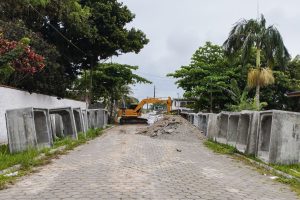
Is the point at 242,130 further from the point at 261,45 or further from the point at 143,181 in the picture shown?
the point at 261,45

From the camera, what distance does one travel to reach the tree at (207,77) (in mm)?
40688

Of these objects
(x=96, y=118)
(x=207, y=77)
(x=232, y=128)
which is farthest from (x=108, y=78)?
(x=232, y=128)

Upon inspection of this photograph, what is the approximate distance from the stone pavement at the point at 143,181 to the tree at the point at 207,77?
29064 mm

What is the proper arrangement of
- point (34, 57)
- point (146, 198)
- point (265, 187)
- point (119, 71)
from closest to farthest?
point (146, 198) < point (265, 187) < point (34, 57) < point (119, 71)

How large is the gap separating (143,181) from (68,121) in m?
11.8

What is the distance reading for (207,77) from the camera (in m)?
40.6

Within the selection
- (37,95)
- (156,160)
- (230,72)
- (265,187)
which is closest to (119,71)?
(230,72)

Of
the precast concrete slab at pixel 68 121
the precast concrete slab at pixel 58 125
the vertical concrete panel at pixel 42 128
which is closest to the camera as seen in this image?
the vertical concrete panel at pixel 42 128

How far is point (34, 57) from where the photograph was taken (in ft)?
64.4

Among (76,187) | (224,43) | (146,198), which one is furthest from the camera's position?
(224,43)

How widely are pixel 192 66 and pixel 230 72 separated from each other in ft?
13.9

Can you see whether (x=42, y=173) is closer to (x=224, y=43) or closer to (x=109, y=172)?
(x=109, y=172)

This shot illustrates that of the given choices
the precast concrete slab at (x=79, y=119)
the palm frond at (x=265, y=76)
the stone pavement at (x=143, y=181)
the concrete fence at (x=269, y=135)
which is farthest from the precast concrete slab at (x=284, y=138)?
the palm frond at (x=265, y=76)

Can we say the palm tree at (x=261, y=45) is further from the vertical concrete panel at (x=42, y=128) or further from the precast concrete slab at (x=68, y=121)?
the vertical concrete panel at (x=42, y=128)
